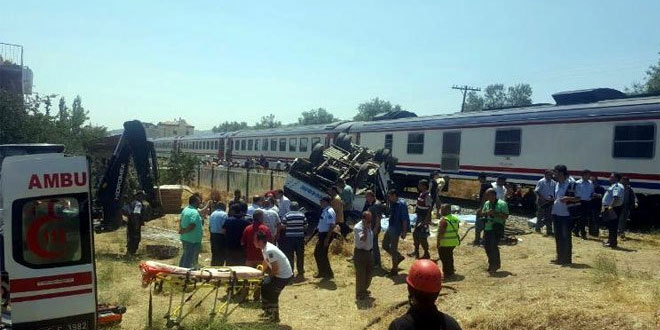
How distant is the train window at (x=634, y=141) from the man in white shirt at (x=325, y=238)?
8327mm

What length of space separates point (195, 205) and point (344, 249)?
4161 mm

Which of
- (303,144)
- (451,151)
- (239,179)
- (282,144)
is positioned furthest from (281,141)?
(451,151)

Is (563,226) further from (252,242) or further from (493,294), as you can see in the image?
(252,242)

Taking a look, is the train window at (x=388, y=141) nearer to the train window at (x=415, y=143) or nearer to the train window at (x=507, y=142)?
the train window at (x=415, y=143)

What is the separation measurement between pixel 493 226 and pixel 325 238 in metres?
2.88

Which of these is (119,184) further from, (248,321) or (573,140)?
(573,140)

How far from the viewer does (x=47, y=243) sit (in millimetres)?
5090

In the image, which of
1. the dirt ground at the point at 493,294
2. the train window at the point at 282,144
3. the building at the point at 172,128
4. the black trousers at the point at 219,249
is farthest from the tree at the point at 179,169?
the building at the point at 172,128

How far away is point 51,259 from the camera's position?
5.09m

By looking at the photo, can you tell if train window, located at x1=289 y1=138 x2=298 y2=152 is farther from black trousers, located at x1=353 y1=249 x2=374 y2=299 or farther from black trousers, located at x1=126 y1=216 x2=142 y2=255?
black trousers, located at x1=353 y1=249 x2=374 y2=299

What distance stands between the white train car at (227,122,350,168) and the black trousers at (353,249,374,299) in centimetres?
1563

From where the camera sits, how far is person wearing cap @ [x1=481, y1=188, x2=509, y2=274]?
29.8 feet

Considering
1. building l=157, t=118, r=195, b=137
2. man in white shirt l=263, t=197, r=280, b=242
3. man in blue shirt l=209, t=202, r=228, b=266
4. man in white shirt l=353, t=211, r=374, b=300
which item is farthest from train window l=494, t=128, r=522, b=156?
building l=157, t=118, r=195, b=137

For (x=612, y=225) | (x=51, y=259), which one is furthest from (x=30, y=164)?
(x=612, y=225)
